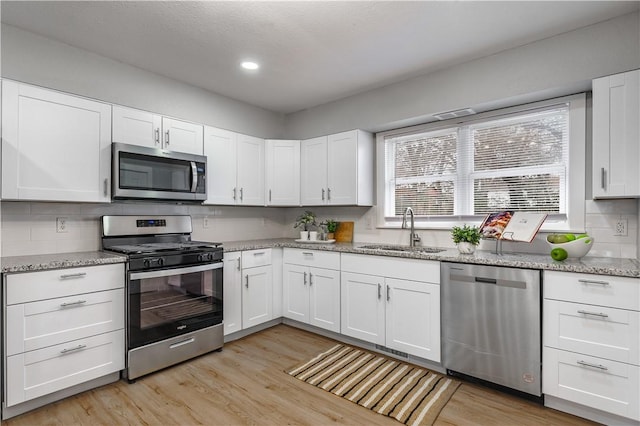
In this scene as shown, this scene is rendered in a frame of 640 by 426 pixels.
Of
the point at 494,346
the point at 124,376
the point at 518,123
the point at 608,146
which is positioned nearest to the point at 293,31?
the point at 518,123

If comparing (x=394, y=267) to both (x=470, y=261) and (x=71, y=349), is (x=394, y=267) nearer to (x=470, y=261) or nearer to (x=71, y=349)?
(x=470, y=261)

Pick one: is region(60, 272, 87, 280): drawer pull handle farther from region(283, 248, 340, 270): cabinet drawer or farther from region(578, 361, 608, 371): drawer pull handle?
region(578, 361, 608, 371): drawer pull handle

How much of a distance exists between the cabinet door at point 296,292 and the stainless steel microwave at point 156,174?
1.20 meters

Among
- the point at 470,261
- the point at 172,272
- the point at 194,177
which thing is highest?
the point at 194,177

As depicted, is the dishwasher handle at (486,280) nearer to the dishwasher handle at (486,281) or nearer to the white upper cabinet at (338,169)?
the dishwasher handle at (486,281)

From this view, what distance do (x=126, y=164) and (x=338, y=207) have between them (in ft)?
7.48

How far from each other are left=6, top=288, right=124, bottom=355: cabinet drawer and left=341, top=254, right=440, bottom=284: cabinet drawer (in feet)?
6.19

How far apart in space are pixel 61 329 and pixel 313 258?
6.79 ft

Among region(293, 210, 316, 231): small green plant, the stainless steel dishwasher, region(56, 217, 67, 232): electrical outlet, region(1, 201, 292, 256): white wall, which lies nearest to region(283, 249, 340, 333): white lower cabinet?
region(293, 210, 316, 231): small green plant

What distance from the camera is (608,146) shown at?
2258mm

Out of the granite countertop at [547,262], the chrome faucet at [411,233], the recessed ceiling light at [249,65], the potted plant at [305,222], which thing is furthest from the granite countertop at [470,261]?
the recessed ceiling light at [249,65]

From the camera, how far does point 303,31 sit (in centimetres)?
249

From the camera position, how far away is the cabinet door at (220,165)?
350 centimetres

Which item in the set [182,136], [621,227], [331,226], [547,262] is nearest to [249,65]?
[182,136]
